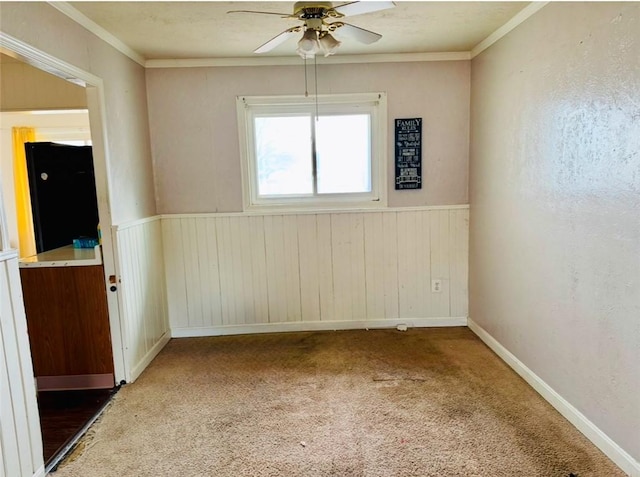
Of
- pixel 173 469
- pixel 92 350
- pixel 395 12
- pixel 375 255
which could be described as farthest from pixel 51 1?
pixel 375 255

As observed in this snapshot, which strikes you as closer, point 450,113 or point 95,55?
point 95,55

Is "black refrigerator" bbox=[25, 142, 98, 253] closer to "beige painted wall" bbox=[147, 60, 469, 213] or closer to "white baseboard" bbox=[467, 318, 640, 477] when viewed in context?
"beige painted wall" bbox=[147, 60, 469, 213]

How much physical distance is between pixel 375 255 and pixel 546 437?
1.89 m

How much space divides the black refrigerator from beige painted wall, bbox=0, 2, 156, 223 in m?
0.33

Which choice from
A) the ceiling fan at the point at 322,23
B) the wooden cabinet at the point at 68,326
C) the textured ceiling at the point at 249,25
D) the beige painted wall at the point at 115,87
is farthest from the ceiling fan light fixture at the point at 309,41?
the wooden cabinet at the point at 68,326

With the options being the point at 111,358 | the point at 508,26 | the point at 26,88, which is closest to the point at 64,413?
the point at 111,358

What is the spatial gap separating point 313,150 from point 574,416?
2.64m

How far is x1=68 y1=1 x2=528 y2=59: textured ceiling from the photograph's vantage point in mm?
2326

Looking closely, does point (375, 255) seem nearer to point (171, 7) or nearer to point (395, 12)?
point (395, 12)

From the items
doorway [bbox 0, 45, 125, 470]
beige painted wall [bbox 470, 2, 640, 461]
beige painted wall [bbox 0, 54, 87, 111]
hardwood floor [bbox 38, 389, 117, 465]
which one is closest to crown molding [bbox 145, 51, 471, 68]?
beige painted wall [bbox 470, 2, 640, 461]

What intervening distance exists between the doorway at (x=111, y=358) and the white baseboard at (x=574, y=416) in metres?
2.71

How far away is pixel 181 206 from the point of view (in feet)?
11.5

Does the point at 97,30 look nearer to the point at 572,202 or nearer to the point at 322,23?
the point at 322,23

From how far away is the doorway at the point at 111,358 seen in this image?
7.32 feet
